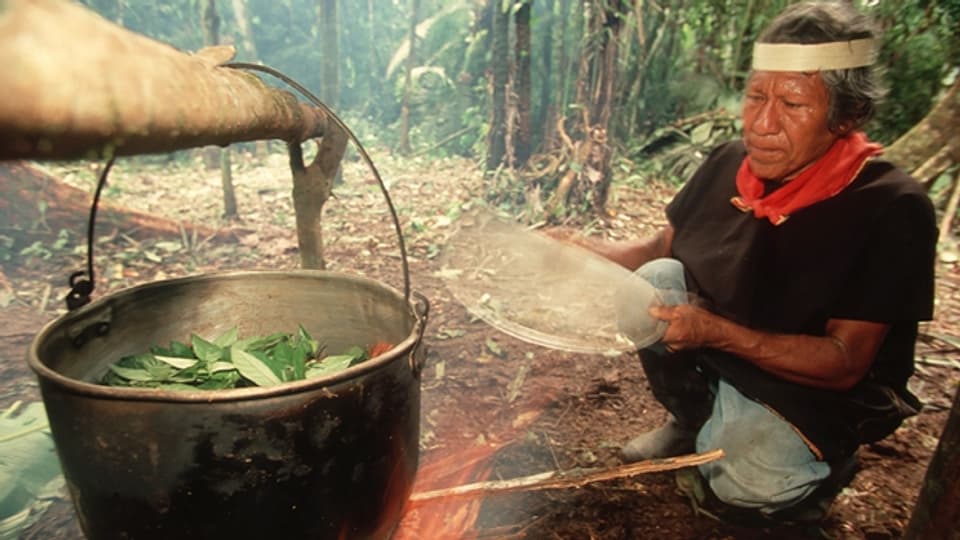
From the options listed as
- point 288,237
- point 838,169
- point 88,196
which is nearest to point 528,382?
point 838,169

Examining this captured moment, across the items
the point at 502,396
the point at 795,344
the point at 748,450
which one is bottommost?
the point at 502,396

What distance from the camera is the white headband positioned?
1.84 meters

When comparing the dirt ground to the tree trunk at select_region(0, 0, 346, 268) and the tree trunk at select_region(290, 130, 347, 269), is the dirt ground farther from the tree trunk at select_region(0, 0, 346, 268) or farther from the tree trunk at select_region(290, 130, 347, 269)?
the tree trunk at select_region(0, 0, 346, 268)

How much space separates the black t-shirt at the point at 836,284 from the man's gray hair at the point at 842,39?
0.20 meters

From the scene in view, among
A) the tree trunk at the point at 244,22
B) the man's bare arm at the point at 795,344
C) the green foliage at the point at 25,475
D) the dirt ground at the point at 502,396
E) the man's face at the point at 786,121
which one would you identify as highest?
the tree trunk at the point at 244,22

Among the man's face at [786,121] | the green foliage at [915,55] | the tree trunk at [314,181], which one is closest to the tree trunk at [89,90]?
the tree trunk at [314,181]

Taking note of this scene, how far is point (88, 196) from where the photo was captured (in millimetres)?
4902

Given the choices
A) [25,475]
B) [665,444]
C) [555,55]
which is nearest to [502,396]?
[665,444]

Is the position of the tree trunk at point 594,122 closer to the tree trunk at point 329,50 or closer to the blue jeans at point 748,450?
the blue jeans at point 748,450

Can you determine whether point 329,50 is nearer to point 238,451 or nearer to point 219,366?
point 219,366

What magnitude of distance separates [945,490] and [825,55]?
Result: 1.38 m

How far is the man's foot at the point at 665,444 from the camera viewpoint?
246 cm

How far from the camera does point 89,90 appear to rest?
71 centimetres

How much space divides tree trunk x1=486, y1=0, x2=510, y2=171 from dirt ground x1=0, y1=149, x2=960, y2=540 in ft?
3.98
